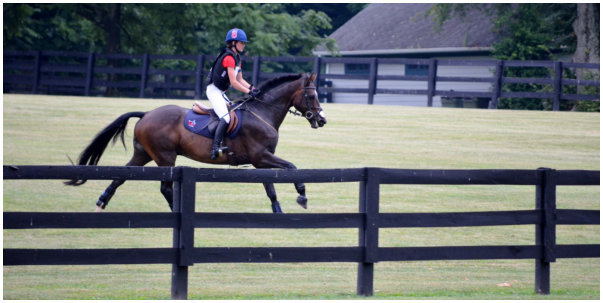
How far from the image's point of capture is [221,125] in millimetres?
11031

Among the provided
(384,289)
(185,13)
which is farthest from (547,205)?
(185,13)

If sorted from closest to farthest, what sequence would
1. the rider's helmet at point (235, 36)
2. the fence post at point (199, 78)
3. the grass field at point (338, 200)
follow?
the grass field at point (338, 200) → the rider's helmet at point (235, 36) → the fence post at point (199, 78)

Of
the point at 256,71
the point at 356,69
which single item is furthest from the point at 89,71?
the point at 356,69

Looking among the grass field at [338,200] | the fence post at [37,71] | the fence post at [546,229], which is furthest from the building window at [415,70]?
the fence post at [546,229]

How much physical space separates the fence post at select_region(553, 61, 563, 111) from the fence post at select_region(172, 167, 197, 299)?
20.0 metres

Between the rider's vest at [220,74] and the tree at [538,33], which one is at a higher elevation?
the tree at [538,33]

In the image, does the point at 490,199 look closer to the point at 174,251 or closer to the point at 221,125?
the point at 221,125

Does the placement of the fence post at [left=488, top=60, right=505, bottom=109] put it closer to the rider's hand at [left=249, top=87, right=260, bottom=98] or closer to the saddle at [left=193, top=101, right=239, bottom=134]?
the rider's hand at [left=249, top=87, right=260, bottom=98]

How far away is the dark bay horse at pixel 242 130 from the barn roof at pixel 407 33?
26.4 m

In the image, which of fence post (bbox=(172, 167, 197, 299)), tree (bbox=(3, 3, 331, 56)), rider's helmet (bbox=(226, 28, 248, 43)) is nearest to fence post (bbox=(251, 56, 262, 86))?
tree (bbox=(3, 3, 331, 56))

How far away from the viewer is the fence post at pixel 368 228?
7832mm

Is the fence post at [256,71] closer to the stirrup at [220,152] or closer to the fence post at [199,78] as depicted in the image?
the fence post at [199,78]

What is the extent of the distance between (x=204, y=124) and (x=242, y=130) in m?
0.54

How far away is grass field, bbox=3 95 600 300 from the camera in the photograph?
888cm
